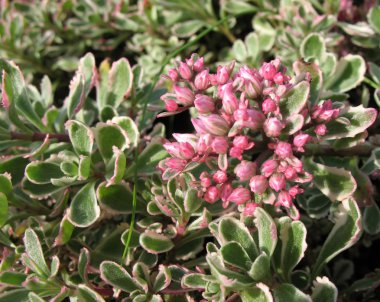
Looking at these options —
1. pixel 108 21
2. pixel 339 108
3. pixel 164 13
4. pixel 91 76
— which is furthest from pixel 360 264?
pixel 108 21

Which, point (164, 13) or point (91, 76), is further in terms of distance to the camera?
point (164, 13)

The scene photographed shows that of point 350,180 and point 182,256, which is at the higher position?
point 350,180

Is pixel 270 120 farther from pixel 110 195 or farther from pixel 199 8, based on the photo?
pixel 199 8

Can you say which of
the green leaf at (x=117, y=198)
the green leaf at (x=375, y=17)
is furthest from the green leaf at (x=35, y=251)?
the green leaf at (x=375, y=17)

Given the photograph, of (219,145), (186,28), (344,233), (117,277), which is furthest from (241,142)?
(186,28)

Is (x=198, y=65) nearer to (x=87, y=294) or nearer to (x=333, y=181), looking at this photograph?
(x=333, y=181)

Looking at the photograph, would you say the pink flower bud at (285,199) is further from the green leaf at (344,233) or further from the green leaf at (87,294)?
the green leaf at (87,294)

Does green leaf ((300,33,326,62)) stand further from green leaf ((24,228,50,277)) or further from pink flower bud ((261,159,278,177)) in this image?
green leaf ((24,228,50,277))
